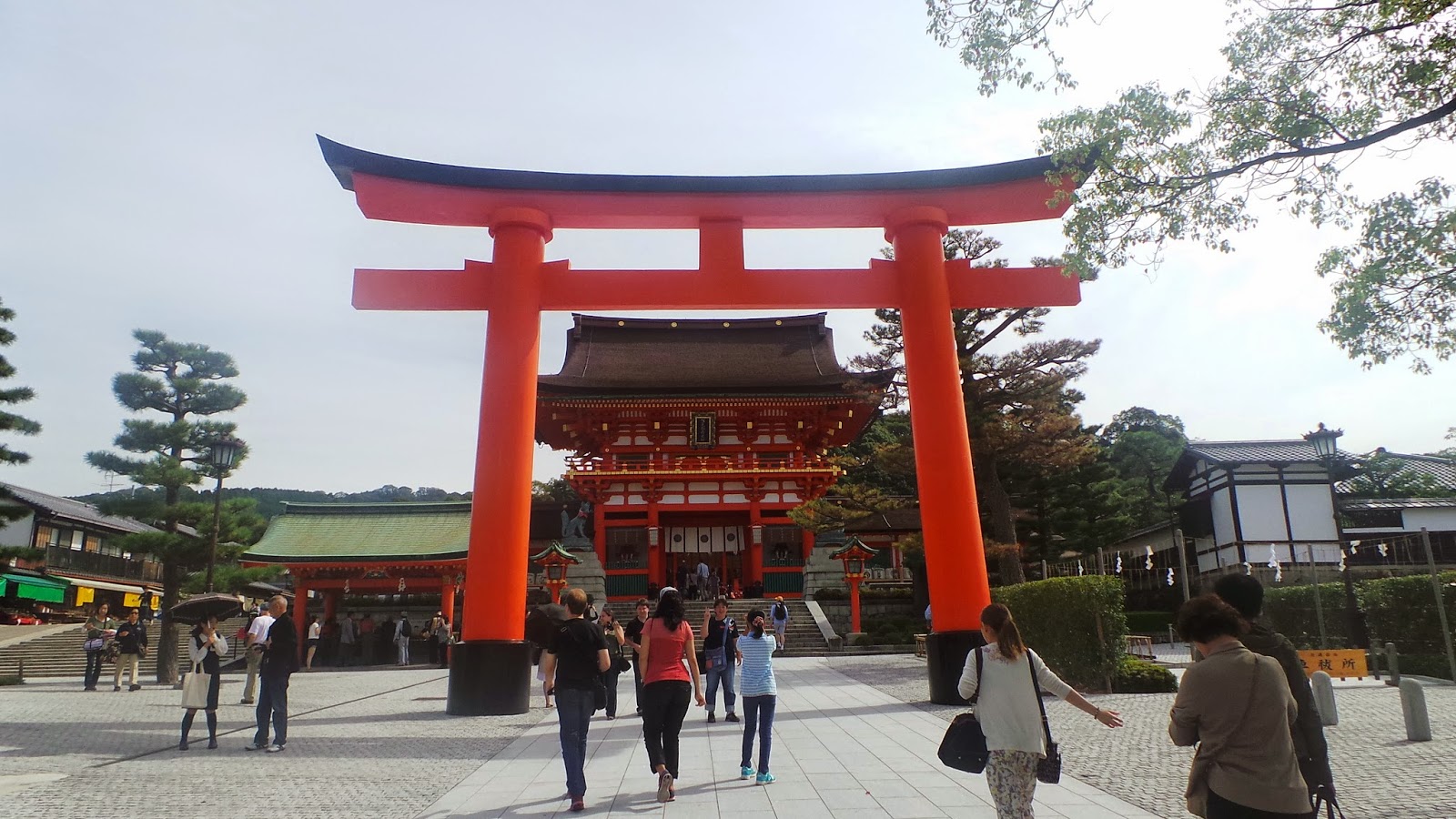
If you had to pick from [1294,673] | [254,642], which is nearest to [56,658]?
[254,642]

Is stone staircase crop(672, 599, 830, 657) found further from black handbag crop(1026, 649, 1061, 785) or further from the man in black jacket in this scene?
the man in black jacket

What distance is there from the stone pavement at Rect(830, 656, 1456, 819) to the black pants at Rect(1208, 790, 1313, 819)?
247cm

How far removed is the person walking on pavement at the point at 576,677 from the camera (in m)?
5.21

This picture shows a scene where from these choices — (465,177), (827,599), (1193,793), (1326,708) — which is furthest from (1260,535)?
(1193,793)

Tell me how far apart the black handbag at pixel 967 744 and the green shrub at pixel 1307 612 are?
13694 millimetres

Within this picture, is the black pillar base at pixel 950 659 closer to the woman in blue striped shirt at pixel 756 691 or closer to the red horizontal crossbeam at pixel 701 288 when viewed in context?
the red horizontal crossbeam at pixel 701 288

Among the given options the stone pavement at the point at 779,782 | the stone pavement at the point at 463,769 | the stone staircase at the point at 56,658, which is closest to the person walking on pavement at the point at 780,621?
the stone pavement at the point at 463,769

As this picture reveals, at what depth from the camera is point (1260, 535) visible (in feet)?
87.8

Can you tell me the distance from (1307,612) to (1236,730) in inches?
621

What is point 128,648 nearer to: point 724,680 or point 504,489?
point 504,489

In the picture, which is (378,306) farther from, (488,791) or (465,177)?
(488,791)

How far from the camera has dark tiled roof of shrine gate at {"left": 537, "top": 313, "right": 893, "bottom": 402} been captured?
27047 millimetres

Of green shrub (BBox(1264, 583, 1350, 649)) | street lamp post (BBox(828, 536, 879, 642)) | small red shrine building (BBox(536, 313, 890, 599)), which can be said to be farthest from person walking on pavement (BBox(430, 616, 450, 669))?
green shrub (BBox(1264, 583, 1350, 649))

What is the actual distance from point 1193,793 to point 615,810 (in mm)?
3416
